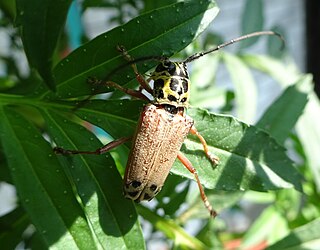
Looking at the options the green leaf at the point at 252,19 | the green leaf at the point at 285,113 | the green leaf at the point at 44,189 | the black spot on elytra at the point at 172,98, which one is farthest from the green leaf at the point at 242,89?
the green leaf at the point at 44,189

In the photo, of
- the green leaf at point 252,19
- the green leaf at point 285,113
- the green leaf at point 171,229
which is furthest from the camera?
the green leaf at point 252,19

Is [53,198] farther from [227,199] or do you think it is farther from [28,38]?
[227,199]

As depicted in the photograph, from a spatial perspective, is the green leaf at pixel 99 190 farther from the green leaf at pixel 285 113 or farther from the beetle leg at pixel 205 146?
the green leaf at pixel 285 113

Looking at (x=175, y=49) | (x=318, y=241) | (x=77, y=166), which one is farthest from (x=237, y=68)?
(x=77, y=166)

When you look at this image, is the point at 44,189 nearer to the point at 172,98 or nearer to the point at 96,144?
the point at 96,144

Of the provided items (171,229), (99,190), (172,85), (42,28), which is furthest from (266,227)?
(42,28)

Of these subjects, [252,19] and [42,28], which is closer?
[42,28]
